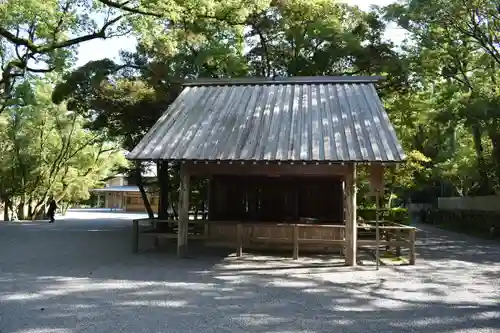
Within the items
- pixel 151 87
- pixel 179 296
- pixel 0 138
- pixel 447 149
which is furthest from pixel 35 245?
pixel 447 149

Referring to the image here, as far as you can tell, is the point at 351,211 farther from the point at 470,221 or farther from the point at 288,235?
the point at 470,221

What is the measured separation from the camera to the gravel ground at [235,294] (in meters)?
5.78

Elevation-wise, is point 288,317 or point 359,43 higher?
point 359,43

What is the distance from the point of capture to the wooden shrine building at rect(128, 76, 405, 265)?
10.5 metres

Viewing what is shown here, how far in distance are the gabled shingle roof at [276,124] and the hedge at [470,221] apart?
39.2 ft

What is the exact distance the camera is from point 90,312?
20.5ft

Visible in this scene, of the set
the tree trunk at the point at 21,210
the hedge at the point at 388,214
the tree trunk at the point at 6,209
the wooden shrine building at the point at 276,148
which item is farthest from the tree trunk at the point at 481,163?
the tree trunk at the point at 6,209

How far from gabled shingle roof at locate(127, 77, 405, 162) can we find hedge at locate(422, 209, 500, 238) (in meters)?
11.9

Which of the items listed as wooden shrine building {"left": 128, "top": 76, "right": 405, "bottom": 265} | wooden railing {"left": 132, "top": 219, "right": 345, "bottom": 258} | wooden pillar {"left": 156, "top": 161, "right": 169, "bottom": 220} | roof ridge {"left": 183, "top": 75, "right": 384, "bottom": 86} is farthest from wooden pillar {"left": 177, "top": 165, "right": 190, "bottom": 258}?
wooden pillar {"left": 156, "top": 161, "right": 169, "bottom": 220}

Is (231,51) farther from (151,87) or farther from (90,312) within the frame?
(90,312)

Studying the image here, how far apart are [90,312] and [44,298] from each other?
4.42 ft

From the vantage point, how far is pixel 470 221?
24672 mm

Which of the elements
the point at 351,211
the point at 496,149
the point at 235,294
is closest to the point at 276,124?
the point at 351,211

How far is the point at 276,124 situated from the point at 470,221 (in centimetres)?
1753
